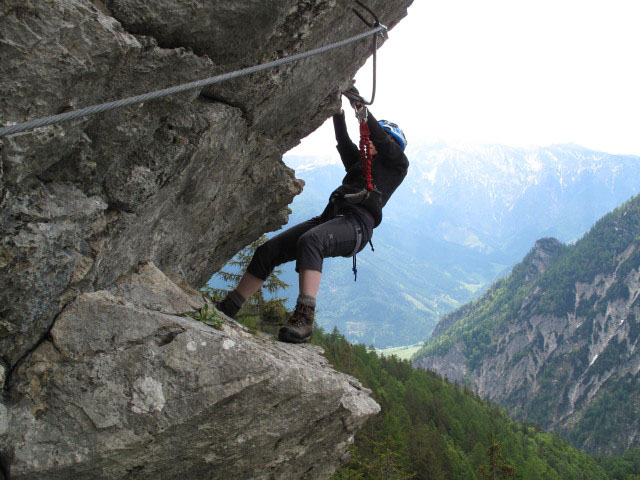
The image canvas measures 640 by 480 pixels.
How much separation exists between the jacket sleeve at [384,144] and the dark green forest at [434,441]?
18380 mm

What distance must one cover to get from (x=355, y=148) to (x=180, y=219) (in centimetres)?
319

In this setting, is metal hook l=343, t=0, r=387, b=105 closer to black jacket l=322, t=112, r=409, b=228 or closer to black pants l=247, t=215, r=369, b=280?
black jacket l=322, t=112, r=409, b=228

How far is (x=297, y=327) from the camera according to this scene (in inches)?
254

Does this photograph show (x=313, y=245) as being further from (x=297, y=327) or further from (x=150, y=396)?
(x=150, y=396)

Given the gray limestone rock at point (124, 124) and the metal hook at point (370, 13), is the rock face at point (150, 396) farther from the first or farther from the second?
the metal hook at point (370, 13)

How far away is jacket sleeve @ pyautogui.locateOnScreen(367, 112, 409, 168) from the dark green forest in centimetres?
1838

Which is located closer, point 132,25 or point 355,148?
point 132,25

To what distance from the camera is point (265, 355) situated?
5.12 meters

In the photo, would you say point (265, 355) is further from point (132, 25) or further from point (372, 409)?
point (132, 25)

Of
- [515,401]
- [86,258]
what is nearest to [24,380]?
[86,258]

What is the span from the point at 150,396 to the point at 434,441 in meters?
55.8

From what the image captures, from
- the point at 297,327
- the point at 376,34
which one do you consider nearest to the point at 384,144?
the point at 376,34

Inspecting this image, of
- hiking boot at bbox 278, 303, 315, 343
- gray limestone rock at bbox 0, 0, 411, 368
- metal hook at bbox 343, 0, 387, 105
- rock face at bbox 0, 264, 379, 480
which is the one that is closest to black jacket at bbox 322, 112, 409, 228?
metal hook at bbox 343, 0, 387, 105

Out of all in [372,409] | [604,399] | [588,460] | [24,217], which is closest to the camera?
[24,217]
